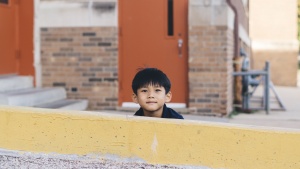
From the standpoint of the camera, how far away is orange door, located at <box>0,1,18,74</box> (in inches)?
309

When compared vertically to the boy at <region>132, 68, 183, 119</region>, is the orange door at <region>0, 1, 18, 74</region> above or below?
above

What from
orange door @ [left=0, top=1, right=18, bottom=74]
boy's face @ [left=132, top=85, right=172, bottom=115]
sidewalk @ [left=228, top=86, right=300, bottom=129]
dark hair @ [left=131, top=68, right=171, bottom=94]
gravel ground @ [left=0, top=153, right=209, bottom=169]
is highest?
orange door @ [left=0, top=1, right=18, bottom=74]

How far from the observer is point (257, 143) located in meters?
3.47

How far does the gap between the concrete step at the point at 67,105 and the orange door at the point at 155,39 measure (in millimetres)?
607

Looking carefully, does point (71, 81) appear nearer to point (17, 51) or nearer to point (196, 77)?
point (17, 51)

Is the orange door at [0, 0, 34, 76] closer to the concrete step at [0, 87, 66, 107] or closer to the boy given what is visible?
the concrete step at [0, 87, 66, 107]

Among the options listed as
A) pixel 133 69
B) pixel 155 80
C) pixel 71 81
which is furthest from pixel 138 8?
pixel 155 80

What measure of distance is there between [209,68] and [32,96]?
2700 millimetres

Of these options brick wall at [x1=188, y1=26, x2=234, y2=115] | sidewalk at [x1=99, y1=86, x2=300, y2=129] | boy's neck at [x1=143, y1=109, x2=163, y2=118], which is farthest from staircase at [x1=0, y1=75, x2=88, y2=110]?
boy's neck at [x1=143, y1=109, x2=163, y2=118]

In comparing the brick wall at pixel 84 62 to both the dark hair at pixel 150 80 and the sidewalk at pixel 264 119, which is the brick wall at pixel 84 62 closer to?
the sidewalk at pixel 264 119

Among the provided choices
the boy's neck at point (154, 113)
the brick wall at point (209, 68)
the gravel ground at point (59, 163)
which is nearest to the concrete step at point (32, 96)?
the brick wall at point (209, 68)

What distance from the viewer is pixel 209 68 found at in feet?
26.1

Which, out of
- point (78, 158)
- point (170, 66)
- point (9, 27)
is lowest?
point (78, 158)

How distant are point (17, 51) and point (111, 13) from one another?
5.39ft
